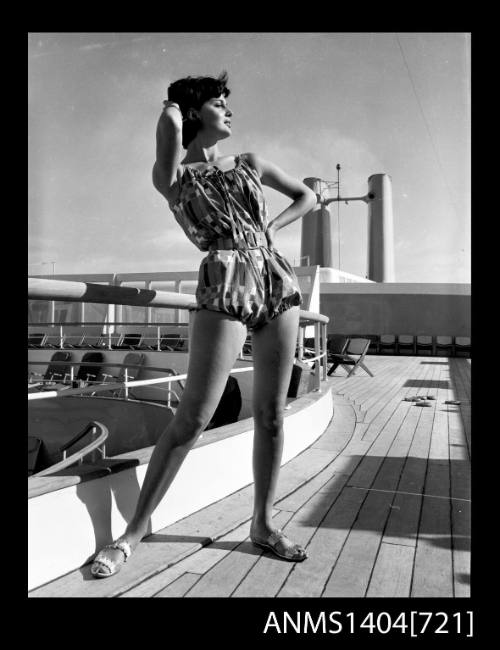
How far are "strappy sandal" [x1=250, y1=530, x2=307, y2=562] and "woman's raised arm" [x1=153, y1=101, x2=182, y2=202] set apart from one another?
0.92m

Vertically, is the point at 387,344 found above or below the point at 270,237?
below

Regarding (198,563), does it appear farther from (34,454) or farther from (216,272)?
(34,454)

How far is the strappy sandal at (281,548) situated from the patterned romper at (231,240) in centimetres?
57

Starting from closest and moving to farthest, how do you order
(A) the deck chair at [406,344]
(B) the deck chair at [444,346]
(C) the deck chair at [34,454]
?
1. (C) the deck chair at [34,454]
2. (B) the deck chair at [444,346]
3. (A) the deck chair at [406,344]

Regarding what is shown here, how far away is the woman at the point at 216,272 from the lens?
3.69 ft

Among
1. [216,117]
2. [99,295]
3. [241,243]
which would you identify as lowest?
[99,295]

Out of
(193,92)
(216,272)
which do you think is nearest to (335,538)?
(216,272)

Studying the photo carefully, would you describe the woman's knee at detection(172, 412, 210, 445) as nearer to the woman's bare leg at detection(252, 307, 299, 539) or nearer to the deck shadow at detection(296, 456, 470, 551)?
the woman's bare leg at detection(252, 307, 299, 539)

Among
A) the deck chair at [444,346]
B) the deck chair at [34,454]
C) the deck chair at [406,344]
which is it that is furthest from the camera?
the deck chair at [406,344]

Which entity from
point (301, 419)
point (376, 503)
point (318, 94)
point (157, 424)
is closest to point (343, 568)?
point (376, 503)

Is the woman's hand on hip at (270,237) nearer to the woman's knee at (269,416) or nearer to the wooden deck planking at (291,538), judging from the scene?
the woman's knee at (269,416)

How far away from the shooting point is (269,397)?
124 centimetres

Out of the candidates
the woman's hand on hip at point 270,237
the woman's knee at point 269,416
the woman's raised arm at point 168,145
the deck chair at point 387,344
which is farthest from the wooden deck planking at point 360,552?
the deck chair at point 387,344

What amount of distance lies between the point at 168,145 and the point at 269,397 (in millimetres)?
634
